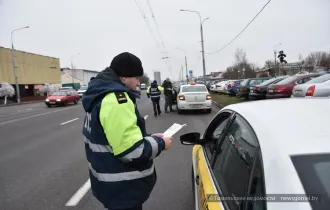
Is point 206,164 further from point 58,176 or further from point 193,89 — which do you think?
point 193,89

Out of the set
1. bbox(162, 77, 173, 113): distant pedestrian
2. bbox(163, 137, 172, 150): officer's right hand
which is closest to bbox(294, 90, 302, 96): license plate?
bbox(162, 77, 173, 113): distant pedestrian

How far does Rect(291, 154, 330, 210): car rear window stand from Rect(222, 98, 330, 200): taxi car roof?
0.08 feet

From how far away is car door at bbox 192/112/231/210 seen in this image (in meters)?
2.12

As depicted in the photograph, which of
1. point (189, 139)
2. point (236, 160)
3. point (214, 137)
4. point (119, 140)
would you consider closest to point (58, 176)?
point (189, 139)

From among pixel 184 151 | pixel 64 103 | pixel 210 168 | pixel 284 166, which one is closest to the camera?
Result: pixel 284 166

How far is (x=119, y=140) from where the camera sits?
188 cm

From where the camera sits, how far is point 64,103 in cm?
2570

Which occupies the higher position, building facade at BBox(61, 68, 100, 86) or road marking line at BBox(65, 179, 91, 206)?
building facade at BBox(61, 68, 100, 86)

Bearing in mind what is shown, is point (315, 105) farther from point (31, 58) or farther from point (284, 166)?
point (31, 58)

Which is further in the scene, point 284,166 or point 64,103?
point 64,103

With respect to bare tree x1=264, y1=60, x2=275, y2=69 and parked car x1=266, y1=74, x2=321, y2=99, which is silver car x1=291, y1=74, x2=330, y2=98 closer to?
parked car x1=266, y1=74, x2=321, y2=99

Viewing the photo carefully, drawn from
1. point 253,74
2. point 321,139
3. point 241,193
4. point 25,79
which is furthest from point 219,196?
point 253,74

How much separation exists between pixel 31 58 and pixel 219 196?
2255 inches

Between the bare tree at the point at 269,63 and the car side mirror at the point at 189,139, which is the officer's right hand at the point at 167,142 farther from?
the bare tree at the point at 269,63
